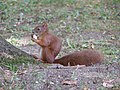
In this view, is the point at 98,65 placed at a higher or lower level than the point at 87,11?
lower

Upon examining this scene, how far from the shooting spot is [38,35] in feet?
20.6

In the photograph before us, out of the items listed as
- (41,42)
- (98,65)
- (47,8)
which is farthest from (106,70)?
(47,8)

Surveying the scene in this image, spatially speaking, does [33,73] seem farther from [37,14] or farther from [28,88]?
[37,14]

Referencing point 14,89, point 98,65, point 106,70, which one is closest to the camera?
point 14,89

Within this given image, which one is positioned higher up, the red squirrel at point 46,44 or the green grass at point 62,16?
the green grass at point 62,16

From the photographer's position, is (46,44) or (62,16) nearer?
(46,44)

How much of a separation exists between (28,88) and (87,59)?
4.47 feet

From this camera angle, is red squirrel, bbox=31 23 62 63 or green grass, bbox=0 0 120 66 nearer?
red squirrel, bbox=31 23 62 63

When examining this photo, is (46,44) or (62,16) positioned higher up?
(62,16)

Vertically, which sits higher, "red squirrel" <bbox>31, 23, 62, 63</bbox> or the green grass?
the green grass

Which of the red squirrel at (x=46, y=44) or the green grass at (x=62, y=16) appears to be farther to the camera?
the green grass at (x=62, y=16)

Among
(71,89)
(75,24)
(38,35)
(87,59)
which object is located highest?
(75,24)

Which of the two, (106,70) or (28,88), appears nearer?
(28,88)

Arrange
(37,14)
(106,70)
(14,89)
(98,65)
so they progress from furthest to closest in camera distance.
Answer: (37,14), (98,65), (106,70), (14,89)
